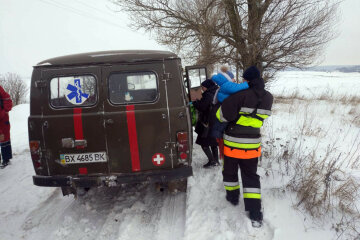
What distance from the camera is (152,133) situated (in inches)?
124

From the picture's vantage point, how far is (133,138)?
3.14 metres

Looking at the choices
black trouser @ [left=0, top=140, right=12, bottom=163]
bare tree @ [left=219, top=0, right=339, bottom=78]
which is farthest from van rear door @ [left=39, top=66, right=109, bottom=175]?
bare tree @ [left=219, top=0, right=339, bottom=78]

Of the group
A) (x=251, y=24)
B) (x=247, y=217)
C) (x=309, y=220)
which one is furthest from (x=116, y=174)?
(x=251, y=24)

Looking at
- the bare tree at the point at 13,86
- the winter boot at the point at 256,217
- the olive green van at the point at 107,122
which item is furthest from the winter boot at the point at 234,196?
the bare tree at the point at 13,86

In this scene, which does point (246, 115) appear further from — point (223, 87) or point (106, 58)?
point (106, 58)

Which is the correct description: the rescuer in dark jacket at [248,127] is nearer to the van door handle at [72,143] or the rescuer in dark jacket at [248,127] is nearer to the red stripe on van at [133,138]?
the red stripe on van at [133,138]

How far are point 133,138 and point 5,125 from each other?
391 cm

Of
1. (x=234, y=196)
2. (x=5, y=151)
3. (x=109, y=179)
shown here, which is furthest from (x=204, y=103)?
(x=5, y=151)

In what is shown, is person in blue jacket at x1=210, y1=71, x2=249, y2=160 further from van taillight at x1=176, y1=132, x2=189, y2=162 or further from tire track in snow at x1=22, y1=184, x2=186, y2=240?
tire track in snow at x1=22, y1=184, x2=186, y2=240

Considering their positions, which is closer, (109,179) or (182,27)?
(109,179)

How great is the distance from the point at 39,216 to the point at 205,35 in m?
8.41

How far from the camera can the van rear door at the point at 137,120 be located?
3114 mm

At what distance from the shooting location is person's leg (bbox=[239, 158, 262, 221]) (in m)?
2.89

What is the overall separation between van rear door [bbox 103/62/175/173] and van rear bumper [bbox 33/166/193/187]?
9 cm
